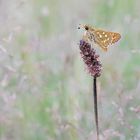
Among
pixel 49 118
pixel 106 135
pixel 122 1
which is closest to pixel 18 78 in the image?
pixel 49 118

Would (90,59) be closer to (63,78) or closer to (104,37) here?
(104,37)

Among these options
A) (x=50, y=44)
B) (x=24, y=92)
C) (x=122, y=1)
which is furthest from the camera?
(x=122, y=1)

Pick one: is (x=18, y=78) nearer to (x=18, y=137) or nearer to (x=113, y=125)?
(x=18, y=137)

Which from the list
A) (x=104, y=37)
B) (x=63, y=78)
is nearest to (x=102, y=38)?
(x=104, y=37)

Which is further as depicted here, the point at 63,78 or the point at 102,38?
the point at 63,78

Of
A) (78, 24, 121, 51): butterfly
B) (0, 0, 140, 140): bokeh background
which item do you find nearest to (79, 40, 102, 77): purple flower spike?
(78, 24, 121, 51): butterfly

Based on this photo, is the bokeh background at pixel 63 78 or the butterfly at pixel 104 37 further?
the bokeh background at pixel 63 78

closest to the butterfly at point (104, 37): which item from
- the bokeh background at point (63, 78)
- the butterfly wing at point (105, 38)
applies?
the butterfly wing at point (105, 38)

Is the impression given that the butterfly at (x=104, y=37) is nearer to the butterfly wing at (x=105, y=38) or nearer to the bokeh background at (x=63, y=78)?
the butterfly wing at (x=105, y=38)
